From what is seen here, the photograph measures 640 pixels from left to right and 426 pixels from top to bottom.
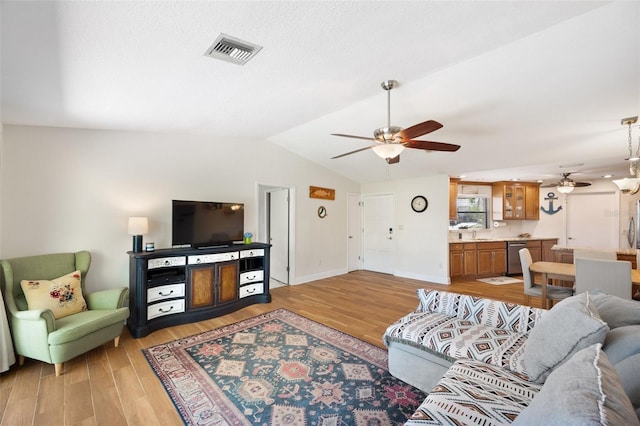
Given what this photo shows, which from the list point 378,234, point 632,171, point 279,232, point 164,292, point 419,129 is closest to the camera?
point 419,129

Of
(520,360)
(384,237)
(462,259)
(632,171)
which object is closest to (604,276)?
(632,171)

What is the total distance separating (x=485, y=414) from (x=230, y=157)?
4.39 metres

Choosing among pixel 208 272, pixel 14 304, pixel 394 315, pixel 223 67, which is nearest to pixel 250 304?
pixel 208 272

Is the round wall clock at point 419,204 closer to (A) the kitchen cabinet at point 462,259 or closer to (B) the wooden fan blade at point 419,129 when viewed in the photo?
(A) the kitchen cabinet at point 462,259

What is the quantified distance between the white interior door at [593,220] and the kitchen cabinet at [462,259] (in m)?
3.10

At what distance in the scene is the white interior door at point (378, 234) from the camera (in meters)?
6.51

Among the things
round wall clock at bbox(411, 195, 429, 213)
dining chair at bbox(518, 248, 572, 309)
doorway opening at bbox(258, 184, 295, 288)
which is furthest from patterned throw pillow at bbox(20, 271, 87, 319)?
round wall clock at bbox(411, 195, 429, 213)

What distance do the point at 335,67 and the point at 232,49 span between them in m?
0.82

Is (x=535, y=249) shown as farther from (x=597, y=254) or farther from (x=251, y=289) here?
(x=251, y=289)

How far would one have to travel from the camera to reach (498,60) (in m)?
2.30

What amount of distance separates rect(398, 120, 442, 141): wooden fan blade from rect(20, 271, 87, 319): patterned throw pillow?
3.59 meters

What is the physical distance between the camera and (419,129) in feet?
7.97

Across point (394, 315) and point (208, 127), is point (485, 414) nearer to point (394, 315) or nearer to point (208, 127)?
point (394, 315)

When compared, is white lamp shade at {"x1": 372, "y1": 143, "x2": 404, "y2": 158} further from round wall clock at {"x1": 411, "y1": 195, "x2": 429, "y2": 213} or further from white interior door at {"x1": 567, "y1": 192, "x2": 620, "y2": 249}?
white interior door at {"x1": 567, "y1": 192, "x2": 620, "y2": 249}
